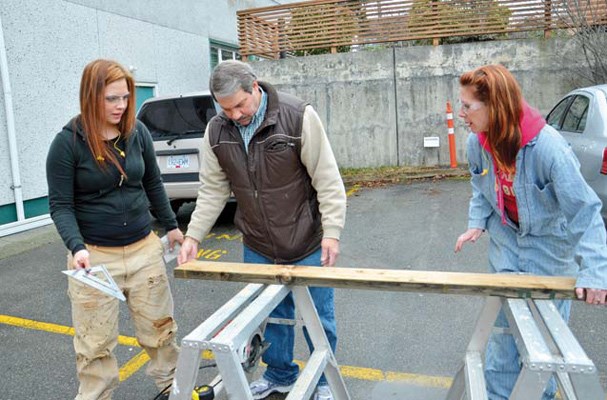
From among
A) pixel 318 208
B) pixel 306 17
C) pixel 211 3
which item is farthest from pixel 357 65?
pixel 318 208

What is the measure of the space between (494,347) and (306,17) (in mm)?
9771

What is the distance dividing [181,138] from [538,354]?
536 centimetres

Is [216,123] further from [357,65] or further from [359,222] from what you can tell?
[357,65]

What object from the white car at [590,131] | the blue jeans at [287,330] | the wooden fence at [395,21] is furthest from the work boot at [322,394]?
the wooden fence at [395,21]

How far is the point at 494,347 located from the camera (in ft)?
8.04

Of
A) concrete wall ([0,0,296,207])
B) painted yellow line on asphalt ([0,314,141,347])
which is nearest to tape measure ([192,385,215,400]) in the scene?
painted yellow line on asphalt ([0,314,141,347])

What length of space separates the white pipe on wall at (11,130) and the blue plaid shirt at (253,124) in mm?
5940

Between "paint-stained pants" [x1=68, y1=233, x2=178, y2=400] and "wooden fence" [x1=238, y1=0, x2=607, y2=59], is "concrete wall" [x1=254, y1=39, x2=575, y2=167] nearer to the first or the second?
"wooden fence" [x1=238, y1=0, x2=607, y2=59]

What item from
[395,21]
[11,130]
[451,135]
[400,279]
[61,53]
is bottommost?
[400,279]

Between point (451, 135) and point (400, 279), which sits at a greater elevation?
point (451, 135)

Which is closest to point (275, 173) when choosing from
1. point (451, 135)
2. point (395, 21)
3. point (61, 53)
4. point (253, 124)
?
point (253, 124)

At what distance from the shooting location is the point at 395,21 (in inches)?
413

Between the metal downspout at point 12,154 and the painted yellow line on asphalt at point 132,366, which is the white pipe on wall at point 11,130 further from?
the painted yellow line on asphalt at point 132,366

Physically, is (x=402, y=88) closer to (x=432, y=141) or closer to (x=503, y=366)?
(x=432, y=141)
